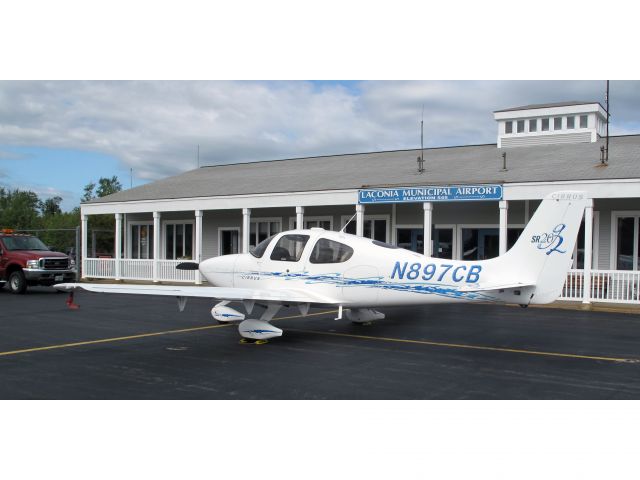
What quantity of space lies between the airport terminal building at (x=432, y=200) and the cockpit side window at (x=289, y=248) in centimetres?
334

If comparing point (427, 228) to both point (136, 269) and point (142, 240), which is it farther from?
point (142, 240)

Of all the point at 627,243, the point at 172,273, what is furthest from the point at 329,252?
the point at 172,273

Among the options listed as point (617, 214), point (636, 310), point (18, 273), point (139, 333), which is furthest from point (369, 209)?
point (18, 273)

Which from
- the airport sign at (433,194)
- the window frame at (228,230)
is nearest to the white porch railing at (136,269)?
the window frame at (228,230)

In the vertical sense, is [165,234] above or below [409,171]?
below

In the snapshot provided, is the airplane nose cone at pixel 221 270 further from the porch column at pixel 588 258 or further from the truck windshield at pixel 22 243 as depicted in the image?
the truck windshield at pixel 22 243

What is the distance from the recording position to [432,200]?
58.4 feet

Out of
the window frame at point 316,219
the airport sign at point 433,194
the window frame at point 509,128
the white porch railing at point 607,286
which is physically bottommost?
the white porch railing at point 607,286

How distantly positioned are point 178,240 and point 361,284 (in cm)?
1861

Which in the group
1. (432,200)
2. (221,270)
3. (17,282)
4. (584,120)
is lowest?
(17,282)

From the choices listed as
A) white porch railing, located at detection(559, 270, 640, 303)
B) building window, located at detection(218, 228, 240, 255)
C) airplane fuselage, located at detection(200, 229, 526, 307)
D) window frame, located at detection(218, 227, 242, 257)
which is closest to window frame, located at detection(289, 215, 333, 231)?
window frame, located at detection(218, 227, 242, 257)

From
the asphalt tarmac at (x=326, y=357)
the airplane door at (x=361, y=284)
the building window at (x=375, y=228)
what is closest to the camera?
the asphalt tarmac at (x=326, y=357)

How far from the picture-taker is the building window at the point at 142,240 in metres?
28.9

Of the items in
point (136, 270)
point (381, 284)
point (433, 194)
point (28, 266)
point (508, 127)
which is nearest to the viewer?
point (381, 284)
